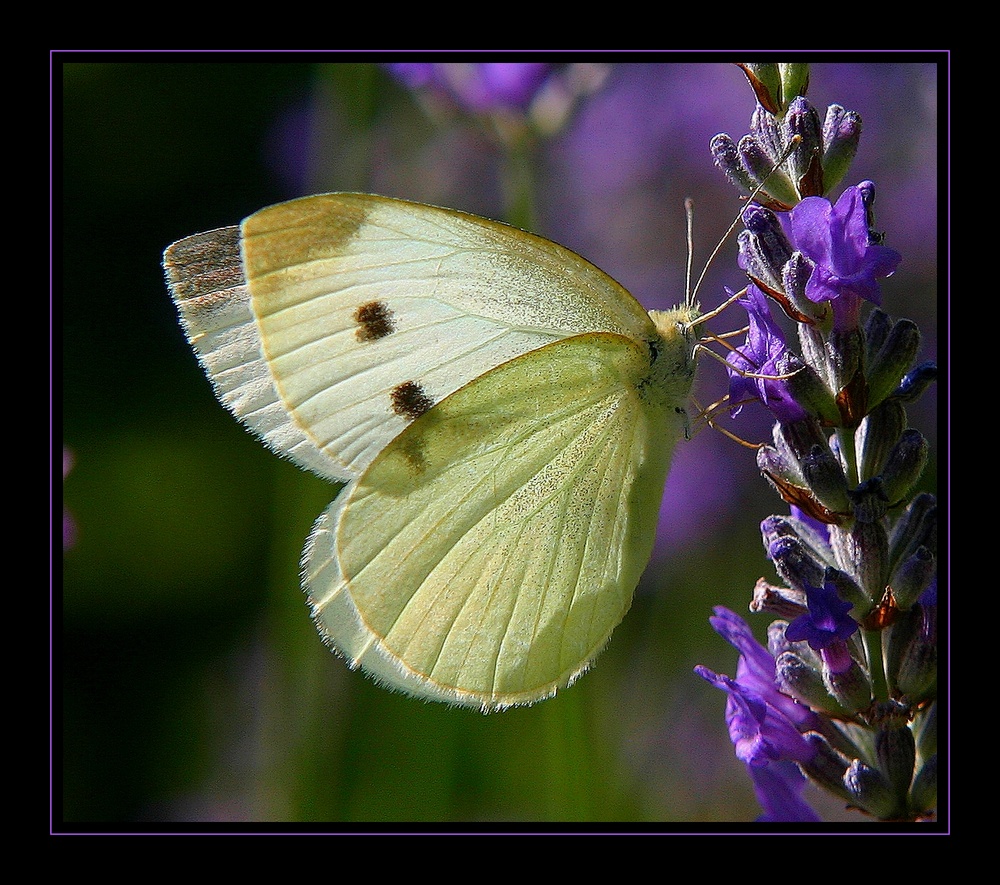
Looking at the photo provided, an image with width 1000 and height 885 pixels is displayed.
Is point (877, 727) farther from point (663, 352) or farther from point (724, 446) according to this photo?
point (724, 446)

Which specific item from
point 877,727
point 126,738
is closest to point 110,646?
point 126,738

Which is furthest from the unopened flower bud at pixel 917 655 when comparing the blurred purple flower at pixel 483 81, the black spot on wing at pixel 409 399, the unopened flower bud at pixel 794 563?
the blurred purple flower at pixel 483 81

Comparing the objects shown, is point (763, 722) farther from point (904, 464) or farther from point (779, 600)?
point (904, 464)

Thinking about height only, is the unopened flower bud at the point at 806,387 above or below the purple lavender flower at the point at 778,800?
above

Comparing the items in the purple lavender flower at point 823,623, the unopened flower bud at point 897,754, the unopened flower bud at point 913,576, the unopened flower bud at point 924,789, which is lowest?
the unopened flower bud at point 924,789

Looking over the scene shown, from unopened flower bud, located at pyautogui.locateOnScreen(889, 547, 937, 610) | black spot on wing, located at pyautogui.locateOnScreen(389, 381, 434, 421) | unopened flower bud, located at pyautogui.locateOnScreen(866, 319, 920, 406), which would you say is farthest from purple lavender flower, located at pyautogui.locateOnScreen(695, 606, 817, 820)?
black spot on wing, located at pyautogui.locateOnScreen(389, 381, 434, 421)

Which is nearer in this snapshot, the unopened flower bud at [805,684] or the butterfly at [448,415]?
the unopened flower bud at [805,684]

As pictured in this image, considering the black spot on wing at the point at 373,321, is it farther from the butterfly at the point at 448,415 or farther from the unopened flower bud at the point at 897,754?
the unopened flower bud at the point at 897,754

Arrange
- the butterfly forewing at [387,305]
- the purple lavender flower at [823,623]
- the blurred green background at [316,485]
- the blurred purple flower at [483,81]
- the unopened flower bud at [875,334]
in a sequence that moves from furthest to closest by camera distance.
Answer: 1. the blurred purple flower at [483,81]
2. the blurred green background at [316,485]
3. the butterfly forewing at [387,305]
4. the unopened flower bud at [875,334]
5. the purple lavender flower at [823,623]
